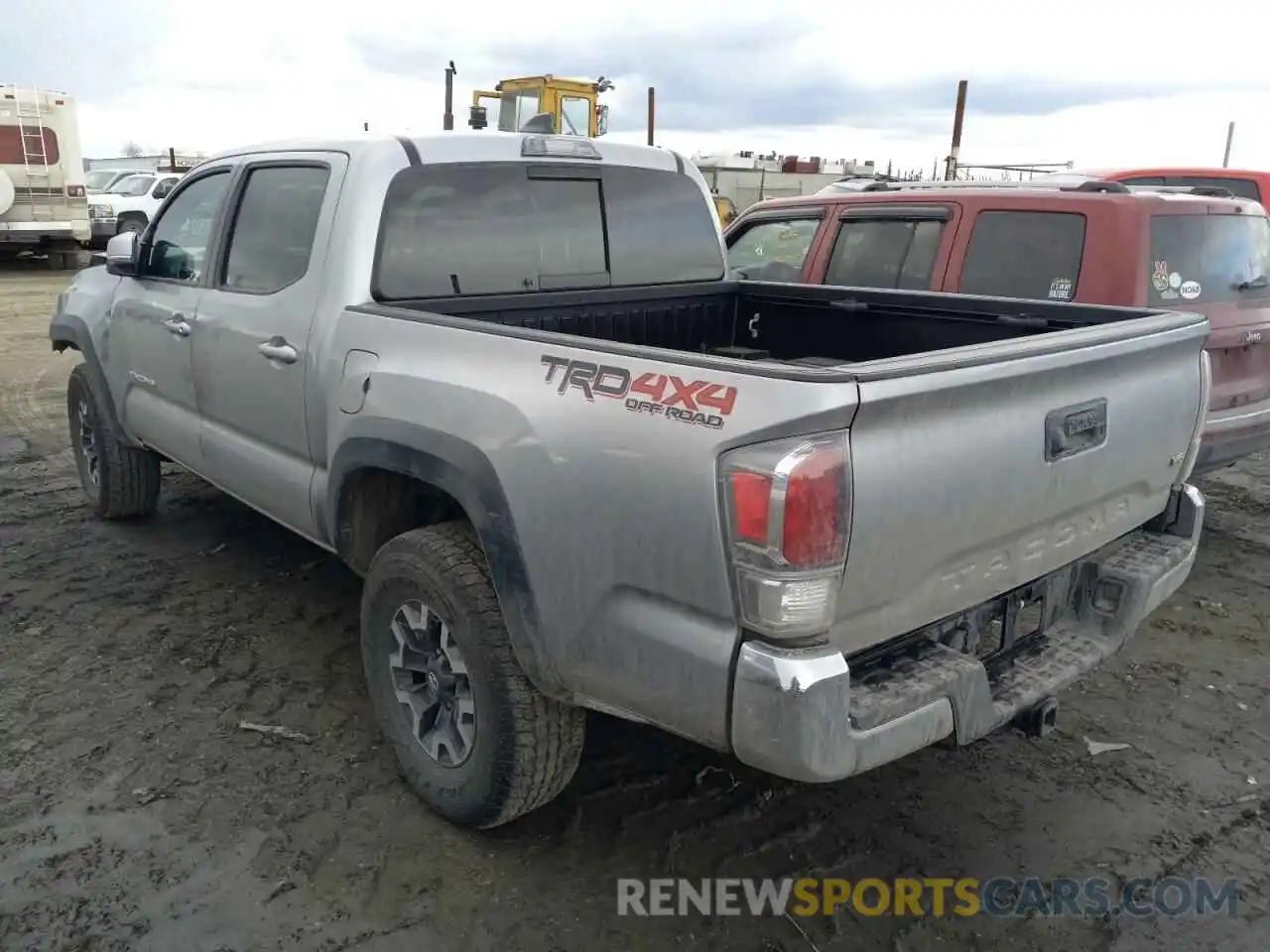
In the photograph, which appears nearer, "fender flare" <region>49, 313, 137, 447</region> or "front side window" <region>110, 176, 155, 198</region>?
"fender flare" <region>49, 313, 137, 447</region>

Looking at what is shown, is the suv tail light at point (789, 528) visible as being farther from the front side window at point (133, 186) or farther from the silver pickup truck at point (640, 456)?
the front side window at point (133, 186)

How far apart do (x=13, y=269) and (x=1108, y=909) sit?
74.3 feet

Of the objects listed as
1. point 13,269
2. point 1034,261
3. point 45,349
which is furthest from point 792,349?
point 13,269

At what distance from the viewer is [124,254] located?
4.68 metres

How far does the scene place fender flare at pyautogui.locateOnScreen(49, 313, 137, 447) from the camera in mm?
5082

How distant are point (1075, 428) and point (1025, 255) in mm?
2981

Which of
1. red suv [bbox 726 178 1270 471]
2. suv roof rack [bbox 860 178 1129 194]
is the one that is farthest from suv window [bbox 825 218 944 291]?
suv roof rack [bbox 860 178 1129 194]

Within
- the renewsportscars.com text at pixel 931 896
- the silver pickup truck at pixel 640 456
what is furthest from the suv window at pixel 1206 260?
the renewsportscars.com text at pixel 931 896

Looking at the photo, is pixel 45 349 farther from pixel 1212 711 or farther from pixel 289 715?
pixel 1212 711

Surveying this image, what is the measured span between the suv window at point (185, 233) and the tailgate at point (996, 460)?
10.6ft

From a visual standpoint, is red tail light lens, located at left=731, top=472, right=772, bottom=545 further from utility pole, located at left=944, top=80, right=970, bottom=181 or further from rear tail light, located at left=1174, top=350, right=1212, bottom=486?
utility pole, located at left=944, top=80, right=970, bottom=181

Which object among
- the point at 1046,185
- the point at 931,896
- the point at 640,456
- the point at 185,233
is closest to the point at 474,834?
the point at 931,896

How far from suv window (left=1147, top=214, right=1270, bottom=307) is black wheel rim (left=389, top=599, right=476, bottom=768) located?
3.73 meters

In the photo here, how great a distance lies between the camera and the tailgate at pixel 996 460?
7.00ft
